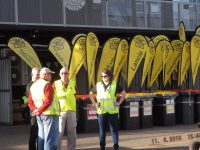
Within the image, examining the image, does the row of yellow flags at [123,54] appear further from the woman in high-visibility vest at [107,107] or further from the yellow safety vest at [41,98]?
the yellow safety vest at [41,98]

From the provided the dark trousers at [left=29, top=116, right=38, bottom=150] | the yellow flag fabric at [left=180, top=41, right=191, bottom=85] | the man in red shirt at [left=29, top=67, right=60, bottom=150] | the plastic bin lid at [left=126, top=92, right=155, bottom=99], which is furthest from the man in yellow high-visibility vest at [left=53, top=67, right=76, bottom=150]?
the yellow flag fabric at [left=180, top=41, right=191, bottom=85]

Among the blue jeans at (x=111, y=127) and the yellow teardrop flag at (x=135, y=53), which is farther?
the yellow teardrop flag at (x=135, y=53)

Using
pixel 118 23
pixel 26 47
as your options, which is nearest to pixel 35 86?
pixel 26 47

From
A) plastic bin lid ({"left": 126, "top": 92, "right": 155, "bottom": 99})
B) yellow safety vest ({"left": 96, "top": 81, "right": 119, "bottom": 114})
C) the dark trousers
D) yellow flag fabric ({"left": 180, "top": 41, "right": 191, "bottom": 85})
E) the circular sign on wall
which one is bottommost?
the dark trousers

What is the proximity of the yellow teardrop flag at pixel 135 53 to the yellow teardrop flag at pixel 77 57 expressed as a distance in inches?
76.3

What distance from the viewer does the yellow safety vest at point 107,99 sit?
10250 millimetres

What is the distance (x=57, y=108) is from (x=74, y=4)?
9802mm

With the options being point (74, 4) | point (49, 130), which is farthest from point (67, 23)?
point (49, 130)

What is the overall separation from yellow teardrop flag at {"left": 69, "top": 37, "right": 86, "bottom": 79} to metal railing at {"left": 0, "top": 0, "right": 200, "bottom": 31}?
7.09 ft

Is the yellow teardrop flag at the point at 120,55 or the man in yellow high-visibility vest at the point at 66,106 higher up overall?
the yellow teardrop flag at the point at 120,55

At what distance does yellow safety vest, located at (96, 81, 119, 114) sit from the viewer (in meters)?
10.2

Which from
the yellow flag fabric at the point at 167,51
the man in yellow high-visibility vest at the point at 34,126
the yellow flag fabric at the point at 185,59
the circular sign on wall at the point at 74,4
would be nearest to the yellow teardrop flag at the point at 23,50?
the circular sign on wall at the point at 74,4

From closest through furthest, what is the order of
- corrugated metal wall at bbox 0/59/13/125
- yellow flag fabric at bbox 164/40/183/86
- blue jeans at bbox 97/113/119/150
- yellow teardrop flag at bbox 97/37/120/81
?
blue jeans at bbox 97/113/119/150 → yellow teardrop flag at bbox 97/37/120/81 → corrugated metal wall at bbox 0/59/13/125 → yellow flag fabric at bbox 164/40/183/86

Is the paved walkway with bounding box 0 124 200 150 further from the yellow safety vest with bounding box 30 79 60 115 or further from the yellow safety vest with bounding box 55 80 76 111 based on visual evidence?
the yellow safety vest with bounding box 30 79 60 115
